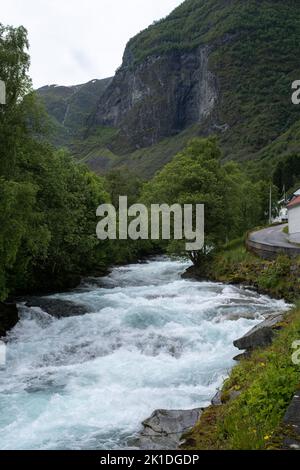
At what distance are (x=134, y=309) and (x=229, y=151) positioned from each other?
174606mm

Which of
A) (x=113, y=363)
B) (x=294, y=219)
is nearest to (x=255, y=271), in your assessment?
(x=294, y=219)

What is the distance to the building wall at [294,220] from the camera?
1702 inches

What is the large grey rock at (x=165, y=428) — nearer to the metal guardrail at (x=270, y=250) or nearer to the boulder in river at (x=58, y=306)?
the boulder in river at (x=58, y=306)

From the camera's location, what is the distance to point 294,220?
44.2 m

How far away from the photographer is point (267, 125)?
197000 millimetres

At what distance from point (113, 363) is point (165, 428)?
5.45m

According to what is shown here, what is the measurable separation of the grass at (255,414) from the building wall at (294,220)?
112ft

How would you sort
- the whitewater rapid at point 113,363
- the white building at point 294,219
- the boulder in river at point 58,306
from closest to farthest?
the whitewater rapid at point 113,363 < the boulder in river at point 58,306 < the white building at point 294,219

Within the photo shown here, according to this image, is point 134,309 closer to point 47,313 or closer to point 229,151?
point 47,313

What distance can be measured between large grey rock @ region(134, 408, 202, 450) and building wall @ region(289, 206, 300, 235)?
3471 cm

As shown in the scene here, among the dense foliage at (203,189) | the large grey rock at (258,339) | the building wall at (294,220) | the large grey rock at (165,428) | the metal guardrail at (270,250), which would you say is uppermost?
the dense foliage at (203,189)

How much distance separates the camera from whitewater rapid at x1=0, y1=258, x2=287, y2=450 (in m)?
11.3

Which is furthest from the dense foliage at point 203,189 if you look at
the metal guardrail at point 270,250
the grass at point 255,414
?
the grass at point 255,414

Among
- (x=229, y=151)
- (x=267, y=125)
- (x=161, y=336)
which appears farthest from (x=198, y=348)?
(x=267, y=125)
